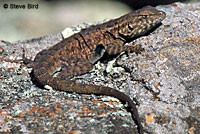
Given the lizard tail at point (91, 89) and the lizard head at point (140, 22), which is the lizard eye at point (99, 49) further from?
the lizard tail at point (91, 89)

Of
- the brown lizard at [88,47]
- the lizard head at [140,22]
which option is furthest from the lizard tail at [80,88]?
the lizard head at [140,22]

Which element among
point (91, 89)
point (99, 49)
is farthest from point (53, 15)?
point (91, 89)

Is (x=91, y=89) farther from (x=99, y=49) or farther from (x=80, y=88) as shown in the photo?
(x=99, y=49)

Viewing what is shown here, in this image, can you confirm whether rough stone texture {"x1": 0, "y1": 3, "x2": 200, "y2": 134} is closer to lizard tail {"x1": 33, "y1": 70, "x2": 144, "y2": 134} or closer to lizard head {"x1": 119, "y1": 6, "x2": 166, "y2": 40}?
lizard tail {"x1": 33, "y1": 70, "x2": 144, "y2": 134}

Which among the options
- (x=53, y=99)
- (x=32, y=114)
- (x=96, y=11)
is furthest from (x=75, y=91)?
(x=96, y=11)

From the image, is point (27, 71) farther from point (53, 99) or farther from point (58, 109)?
point (58, 109)
